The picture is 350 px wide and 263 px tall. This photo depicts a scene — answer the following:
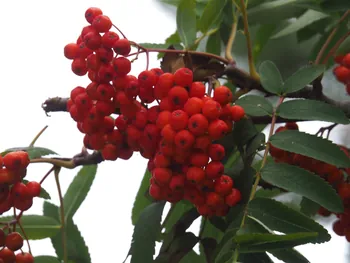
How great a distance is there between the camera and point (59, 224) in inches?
29.7

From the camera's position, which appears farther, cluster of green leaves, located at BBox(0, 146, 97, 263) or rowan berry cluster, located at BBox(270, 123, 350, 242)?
cluster of green leaves, located at BBox(0, 146, 97, 263)

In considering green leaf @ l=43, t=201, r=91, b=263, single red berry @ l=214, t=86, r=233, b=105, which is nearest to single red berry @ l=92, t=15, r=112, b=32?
single red berry @ l=214, t=86, r=233, b=105

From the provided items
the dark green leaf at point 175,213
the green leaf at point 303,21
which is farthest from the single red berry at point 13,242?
the green leaf at point 303,21

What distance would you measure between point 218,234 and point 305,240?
25 cm

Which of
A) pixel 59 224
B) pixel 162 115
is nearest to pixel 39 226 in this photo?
pixel 59 224

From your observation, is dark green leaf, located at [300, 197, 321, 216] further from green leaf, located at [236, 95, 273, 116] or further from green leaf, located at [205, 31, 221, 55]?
green leaf, located at [205, 31, 221, 55]

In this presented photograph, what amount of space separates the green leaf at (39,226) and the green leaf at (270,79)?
0.32 meters

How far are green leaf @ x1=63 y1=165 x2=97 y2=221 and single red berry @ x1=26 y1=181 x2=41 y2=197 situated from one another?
0.20 m

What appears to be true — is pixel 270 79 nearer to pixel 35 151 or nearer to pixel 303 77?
pixel 303 77

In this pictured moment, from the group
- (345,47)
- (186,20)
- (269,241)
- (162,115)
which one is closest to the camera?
(269,241)

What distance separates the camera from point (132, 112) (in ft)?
1.85

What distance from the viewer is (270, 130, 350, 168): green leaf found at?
534 mm

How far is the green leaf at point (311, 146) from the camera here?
1.75 feet

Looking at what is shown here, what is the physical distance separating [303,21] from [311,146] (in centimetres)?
32
